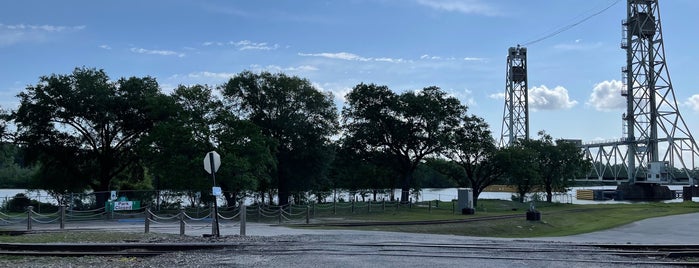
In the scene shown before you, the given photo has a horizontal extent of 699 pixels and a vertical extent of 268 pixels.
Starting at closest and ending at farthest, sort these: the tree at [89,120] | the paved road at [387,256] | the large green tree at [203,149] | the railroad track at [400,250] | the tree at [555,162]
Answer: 1. the paved road at [387,256]
2. the railroad track at [400,250]
3. the large green tree at [203,149]
4. the tree at [89,120]
5. the tree at [555,162]

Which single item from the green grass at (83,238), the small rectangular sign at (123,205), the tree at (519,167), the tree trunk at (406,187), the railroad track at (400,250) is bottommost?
the green grass at (83,238)

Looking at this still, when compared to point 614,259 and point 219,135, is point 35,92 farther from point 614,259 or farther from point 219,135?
point 614,259

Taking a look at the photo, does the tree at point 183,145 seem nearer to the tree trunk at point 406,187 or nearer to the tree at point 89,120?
the tree at point 89,120

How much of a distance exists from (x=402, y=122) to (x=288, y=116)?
1585cm

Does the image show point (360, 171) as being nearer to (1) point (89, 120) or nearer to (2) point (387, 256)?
(1) point (89, 120)

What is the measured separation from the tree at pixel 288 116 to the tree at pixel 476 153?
57.4 ft

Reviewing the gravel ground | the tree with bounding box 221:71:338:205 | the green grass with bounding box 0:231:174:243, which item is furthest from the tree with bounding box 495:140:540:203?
the green grass with bounding box 0:231:174:243

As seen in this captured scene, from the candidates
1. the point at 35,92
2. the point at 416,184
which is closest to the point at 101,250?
the point at 35,92

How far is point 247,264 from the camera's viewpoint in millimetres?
13680

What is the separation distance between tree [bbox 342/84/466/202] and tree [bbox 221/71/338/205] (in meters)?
11.2

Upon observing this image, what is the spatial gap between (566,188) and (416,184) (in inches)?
1103

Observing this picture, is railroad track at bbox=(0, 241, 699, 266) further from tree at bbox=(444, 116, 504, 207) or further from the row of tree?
tree at bbox=(444, 116, 504, 207)

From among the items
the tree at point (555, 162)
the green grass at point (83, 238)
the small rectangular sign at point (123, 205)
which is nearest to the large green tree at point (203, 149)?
the small rectangular sign at point (123, 205)

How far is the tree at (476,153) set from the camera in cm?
6600
